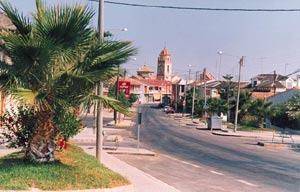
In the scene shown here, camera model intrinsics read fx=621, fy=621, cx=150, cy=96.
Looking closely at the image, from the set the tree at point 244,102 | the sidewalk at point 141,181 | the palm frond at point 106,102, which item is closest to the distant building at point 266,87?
the tree at point 244,102

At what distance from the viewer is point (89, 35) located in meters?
14.6

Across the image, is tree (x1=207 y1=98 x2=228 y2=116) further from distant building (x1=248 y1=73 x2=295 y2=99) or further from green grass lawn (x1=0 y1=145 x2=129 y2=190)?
green grass lawn (x1=0 y1=145 x2=129 y2=190)

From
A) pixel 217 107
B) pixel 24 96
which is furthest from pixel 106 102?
pixel 217 107

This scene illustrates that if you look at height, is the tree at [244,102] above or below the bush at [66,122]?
above

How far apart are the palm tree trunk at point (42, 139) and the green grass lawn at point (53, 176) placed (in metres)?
0.23

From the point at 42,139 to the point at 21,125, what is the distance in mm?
978

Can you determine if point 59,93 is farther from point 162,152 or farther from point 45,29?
point 162,152

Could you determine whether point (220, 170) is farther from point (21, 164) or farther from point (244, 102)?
point (244, 102)

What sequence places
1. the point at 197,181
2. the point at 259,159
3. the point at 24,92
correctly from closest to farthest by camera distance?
the point at 24,92 < the point at 197,181 < the point at 259,159

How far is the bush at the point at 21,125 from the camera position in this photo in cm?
1516

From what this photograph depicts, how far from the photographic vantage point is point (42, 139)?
1470 centimetres

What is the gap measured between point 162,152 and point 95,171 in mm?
17456

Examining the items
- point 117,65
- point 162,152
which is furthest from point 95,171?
point 162,152

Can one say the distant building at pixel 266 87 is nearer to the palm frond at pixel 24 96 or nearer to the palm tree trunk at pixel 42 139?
the palm tree trunk at pixel 42 139
